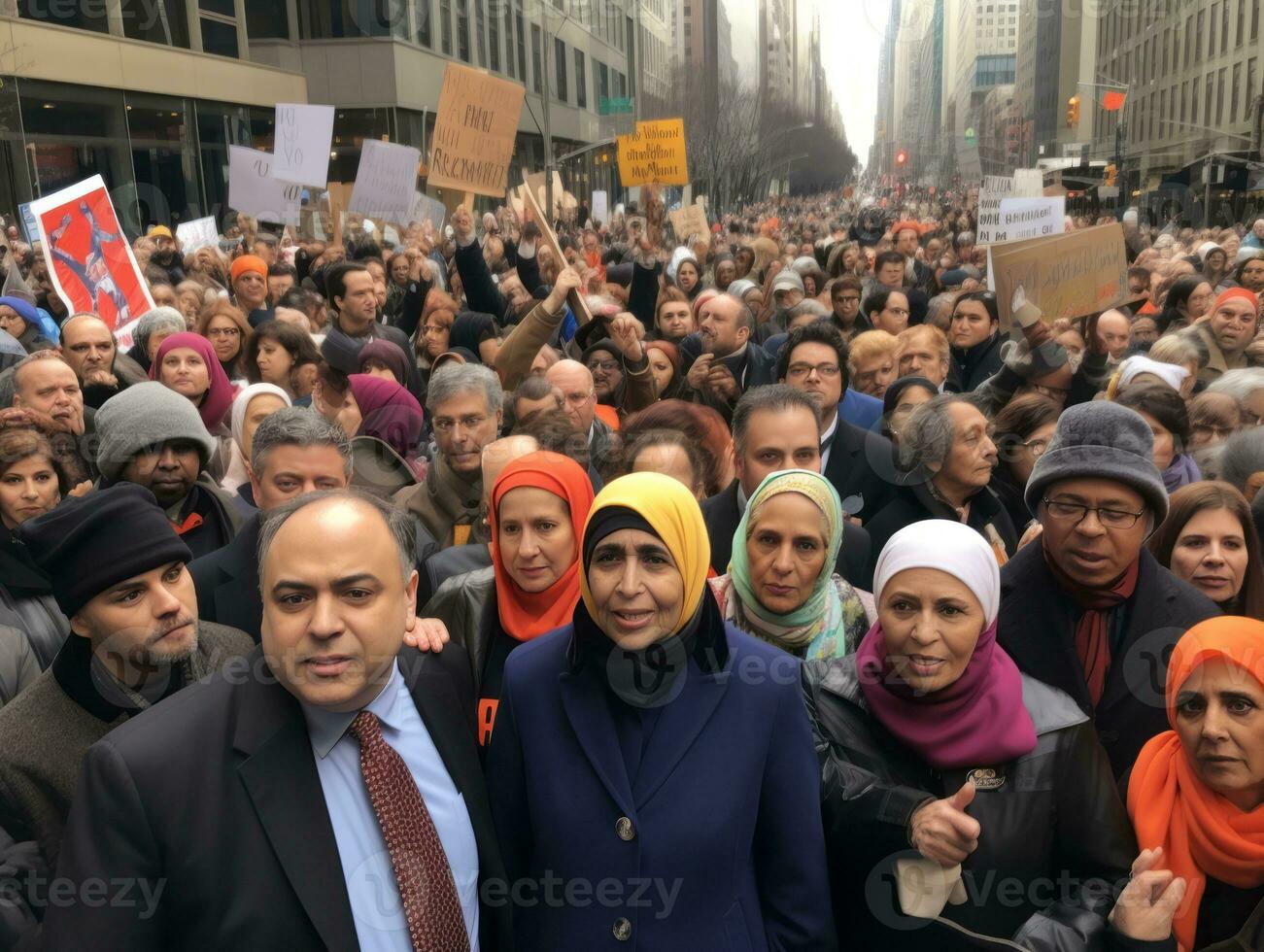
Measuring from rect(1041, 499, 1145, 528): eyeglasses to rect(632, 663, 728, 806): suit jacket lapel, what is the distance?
3.74 feet

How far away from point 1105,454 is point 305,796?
7.04 feet

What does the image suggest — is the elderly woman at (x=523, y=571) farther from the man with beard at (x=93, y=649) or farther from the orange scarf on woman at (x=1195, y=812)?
the orange scarf on woman at (x=1195, y=812)

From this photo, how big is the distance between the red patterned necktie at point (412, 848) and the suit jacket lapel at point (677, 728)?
0.42 m

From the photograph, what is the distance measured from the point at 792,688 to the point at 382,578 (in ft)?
2.99

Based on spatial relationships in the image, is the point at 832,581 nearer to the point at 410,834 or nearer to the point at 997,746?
the point at 997,746

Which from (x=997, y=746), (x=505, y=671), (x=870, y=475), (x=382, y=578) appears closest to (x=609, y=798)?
(x=505, y=671)

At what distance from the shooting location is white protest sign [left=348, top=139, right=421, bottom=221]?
1119 cm

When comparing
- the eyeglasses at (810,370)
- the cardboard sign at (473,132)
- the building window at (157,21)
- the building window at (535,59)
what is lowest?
the eyeglasses at (810,370)

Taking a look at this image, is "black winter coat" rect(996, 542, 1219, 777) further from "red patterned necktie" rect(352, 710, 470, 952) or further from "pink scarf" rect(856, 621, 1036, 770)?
"red patterned necktie" rect(352, 710, 470, 952)

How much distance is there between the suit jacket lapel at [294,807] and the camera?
80.0 inches

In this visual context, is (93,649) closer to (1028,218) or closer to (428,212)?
(1028,218)

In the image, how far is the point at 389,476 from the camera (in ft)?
16.1

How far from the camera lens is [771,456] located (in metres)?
4.01

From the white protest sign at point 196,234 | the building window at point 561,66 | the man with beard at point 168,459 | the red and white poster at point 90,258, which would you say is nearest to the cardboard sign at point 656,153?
the white protest sign at point 196,234
